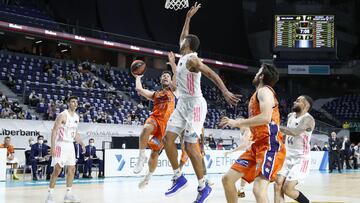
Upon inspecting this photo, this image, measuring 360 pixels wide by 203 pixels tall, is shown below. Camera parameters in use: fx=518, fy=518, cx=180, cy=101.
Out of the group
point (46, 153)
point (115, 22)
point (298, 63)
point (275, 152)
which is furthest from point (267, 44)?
point (275, 152)

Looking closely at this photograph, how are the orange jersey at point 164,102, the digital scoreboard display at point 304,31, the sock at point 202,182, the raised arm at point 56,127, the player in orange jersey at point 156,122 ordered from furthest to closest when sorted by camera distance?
the digital scoreboard display at point 304,31 < the raised arm at point 56,127 < the orange jersey at point 164,102 < the player in orange jersey at point 156,122 < the sock at point 202,182

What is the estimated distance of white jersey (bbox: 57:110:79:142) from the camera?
9.73 m

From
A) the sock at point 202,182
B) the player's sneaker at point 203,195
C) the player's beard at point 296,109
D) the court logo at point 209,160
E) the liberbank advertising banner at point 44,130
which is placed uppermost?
the player's beard at point 296,109

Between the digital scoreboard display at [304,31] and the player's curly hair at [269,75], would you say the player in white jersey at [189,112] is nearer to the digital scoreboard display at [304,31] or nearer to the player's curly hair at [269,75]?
the player's curly hair at [269,75]

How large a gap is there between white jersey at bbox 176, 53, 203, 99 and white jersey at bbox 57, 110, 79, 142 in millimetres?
3331

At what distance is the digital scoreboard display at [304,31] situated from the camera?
1437 inches

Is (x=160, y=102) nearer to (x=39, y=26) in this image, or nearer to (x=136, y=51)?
(x=39, y=26)

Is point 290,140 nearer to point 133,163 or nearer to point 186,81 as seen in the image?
point 186,81

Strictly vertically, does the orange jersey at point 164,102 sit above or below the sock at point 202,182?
above

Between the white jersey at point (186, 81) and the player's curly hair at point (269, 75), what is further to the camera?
the white jersey at point (186, 81)

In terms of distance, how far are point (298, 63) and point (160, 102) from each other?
107 feet

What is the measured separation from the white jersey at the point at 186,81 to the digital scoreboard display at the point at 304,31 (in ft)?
101

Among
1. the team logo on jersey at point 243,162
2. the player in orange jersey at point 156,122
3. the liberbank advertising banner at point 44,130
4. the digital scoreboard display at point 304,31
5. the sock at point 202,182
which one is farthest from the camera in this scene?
the digital scoreboard display at point 304,31

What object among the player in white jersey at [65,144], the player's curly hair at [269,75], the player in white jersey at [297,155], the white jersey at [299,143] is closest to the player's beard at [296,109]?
the player in white jersey at [297,155]
